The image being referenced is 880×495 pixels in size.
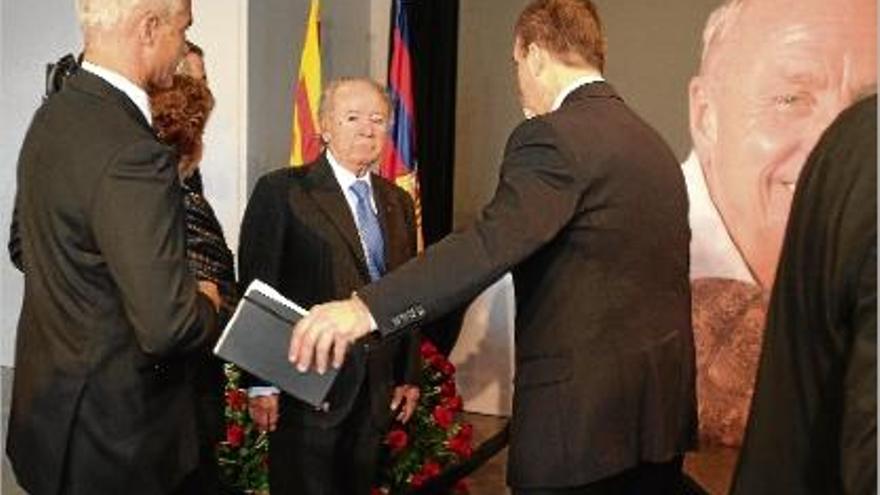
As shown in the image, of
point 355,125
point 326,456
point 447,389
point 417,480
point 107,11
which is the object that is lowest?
point 417,480

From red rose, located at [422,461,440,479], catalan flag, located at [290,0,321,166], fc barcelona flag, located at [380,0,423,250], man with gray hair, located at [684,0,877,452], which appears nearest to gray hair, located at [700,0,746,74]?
man with gray hair, located at [684,0,877,452]

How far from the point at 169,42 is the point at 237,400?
5.35 ft

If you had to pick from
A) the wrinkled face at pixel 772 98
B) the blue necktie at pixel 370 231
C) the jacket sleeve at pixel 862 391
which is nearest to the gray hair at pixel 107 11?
the blue necktie at pixel 370 231

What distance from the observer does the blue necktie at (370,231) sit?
97.2 inches

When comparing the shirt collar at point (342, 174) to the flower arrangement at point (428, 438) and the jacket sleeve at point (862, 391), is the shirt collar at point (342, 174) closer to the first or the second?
the flower arrangement at point (428, 438)

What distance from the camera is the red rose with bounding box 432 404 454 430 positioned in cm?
Result: 333

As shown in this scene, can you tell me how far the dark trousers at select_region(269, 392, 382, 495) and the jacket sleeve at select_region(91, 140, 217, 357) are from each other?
931 millimetres

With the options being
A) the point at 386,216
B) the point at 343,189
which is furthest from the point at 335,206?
the point at 386,216

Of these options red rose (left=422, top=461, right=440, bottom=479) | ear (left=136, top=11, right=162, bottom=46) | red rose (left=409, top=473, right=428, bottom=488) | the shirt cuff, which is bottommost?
red rose (left=409, top=473, right=428, bottom=488)

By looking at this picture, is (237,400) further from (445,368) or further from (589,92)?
(589,92)

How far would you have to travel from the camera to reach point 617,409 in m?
1.70

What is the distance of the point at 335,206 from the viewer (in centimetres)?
242

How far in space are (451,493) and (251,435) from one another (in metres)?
0.87

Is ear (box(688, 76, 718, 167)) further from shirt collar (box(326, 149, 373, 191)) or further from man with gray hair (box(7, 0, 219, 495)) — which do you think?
man with gray hair (box(7, 0, 219, 495))
